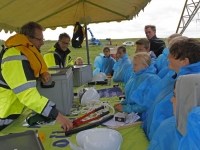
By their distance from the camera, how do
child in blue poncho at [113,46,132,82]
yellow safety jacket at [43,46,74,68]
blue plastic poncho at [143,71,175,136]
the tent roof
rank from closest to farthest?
blue plastic poncho at [143,71,175,136]
yellow safety jacket at [43,46,74,68]
the tent roof
child in blue poncho at [113,46,132,82]

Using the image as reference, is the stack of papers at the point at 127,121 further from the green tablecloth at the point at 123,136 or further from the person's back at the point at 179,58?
the person's back at the point at 179,58

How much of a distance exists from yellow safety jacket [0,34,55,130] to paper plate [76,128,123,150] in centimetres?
40

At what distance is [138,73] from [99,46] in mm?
12525


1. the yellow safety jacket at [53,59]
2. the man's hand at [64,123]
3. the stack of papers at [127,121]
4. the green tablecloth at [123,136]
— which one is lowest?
the green tablecloth at [123,136]

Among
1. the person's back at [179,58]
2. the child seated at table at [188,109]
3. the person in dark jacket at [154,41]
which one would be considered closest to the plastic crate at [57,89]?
the person's back at [179,58]

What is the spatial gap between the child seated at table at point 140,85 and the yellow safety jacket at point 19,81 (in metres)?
0.63

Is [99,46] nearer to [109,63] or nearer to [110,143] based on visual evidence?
[109,63]

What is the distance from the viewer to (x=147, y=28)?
3844 mm

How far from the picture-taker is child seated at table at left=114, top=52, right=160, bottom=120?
1759 millimetres

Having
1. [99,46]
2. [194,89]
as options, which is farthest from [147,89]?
[99,46]

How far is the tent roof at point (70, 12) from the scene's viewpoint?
10.6 ft

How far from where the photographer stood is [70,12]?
170 inches

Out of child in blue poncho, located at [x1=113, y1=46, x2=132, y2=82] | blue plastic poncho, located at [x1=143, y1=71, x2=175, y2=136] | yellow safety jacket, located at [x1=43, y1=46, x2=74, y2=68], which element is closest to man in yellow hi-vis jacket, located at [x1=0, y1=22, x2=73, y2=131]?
blue plastic poncho, located at [x1=143, y1=71, x2=175, y2=136]

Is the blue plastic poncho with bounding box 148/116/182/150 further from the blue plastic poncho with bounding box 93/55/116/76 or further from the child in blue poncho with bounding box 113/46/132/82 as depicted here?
the blue plastic poncho with bounding box 93/55/116/76
